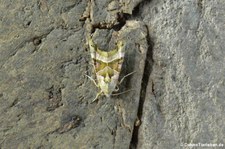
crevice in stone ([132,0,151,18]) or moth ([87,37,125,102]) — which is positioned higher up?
crevice in stone ([132,0,151,18])

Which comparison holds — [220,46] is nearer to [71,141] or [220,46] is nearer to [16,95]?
[71,141]

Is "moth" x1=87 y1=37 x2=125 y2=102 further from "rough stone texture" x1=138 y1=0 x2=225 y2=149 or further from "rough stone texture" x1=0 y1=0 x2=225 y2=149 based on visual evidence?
"rough stone texture" x1=138 y1=0 x2=225 y2=149

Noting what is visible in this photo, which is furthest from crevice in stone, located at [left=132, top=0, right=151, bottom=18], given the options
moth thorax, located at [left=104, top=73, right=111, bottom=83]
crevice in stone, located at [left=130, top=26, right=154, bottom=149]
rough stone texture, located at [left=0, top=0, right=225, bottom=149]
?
moth thorax, located at [left=104, top=73, right=111, bottom=83]

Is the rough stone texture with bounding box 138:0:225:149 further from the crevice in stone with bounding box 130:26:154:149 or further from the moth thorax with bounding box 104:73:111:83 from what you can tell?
the moth thorax with bounding box 104:73:111:83

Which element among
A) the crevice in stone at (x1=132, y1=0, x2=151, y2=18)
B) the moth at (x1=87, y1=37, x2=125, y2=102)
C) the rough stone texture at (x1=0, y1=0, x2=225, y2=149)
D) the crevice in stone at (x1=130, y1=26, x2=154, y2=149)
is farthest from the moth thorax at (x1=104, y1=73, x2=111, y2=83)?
the crevice in stone at (x1=132, y1=0, x2=151, y2=18)

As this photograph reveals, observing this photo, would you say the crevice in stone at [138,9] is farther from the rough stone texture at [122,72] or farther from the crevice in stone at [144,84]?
the crevice in stone at [144,84]

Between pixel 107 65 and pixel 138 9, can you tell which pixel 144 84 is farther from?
pixel 138 9
